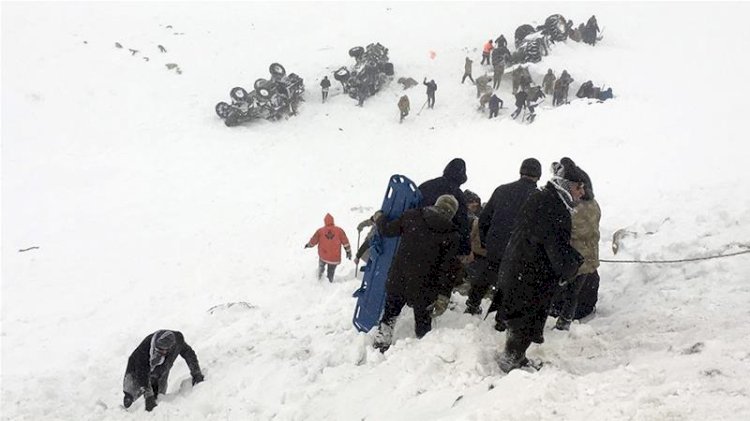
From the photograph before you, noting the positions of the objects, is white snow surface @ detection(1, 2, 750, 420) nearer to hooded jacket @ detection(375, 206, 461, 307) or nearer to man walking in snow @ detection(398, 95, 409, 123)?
hooded jacket @ detection(375, 206, 461, 307)

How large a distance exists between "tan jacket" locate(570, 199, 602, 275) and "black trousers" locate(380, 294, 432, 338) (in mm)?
1661

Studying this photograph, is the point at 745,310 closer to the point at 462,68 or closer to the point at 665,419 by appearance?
the point at 665,419

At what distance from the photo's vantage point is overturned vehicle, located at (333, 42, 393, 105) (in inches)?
901

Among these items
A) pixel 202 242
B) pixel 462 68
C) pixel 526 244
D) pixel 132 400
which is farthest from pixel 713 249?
pixel 462 68

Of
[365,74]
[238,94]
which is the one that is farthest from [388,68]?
[238,94]

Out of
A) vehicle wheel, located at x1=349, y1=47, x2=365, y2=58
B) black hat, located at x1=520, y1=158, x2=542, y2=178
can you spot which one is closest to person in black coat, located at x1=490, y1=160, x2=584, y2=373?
black hat, located at x1=520, y1=158, x2=542, y2=178

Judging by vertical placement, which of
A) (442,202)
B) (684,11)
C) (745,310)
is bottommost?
(745,310)

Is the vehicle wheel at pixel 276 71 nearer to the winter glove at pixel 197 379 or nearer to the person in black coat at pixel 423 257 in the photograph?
the winter glove at pixel 197 379

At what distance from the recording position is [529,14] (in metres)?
29.4

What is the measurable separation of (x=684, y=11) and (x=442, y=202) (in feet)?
95.7

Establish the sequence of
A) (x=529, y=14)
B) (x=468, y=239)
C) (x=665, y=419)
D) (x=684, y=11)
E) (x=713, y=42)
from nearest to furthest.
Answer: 1. (x=665, y=419)
2. (x=468, y=239)
3. (x=713, y=42)
4. (x=684, y=11)
5. (x=529, y=14)

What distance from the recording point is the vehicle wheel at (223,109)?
21.0 m

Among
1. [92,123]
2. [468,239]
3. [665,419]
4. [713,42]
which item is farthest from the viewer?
[713,42]

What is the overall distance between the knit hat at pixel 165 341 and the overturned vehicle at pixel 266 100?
15961mm
